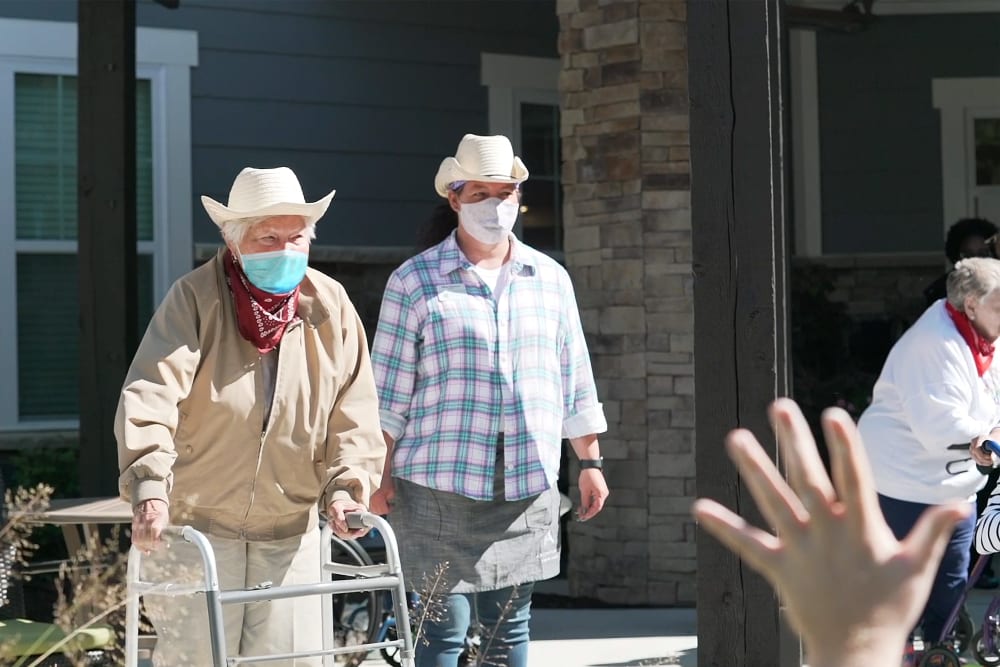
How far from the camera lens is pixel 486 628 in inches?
171

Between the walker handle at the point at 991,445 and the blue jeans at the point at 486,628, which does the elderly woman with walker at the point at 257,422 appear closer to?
the blue jeans at the point at 486,628

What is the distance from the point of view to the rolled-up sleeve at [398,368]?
14.2 ft

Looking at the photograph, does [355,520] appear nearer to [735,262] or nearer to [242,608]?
[242,608]

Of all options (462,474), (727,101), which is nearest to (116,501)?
(462,474)

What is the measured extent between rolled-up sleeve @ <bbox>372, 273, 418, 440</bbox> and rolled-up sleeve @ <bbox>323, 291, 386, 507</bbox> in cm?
46

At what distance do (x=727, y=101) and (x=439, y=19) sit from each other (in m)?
5.09

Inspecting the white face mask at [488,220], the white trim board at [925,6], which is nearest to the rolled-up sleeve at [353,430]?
the white face mask at [488,220]

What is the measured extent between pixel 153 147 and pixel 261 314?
207 inches

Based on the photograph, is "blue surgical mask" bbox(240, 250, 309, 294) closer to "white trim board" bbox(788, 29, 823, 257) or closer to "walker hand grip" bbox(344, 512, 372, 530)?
"walker hand grip" bbox(344, 512, 372, 530)

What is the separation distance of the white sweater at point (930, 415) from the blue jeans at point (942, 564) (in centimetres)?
5

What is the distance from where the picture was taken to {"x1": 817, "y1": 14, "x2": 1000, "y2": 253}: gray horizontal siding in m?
9.63

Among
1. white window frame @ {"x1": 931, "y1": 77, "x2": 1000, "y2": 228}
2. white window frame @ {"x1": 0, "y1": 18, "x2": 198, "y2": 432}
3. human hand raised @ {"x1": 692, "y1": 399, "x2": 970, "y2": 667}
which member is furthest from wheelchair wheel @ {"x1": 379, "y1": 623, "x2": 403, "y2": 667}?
white window frame @ {"x1": 931, "y1": 77, "x2": 1000, "y2": 228}

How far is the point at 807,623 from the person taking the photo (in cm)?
144

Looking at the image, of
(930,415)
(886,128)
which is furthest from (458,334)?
(886,128)
